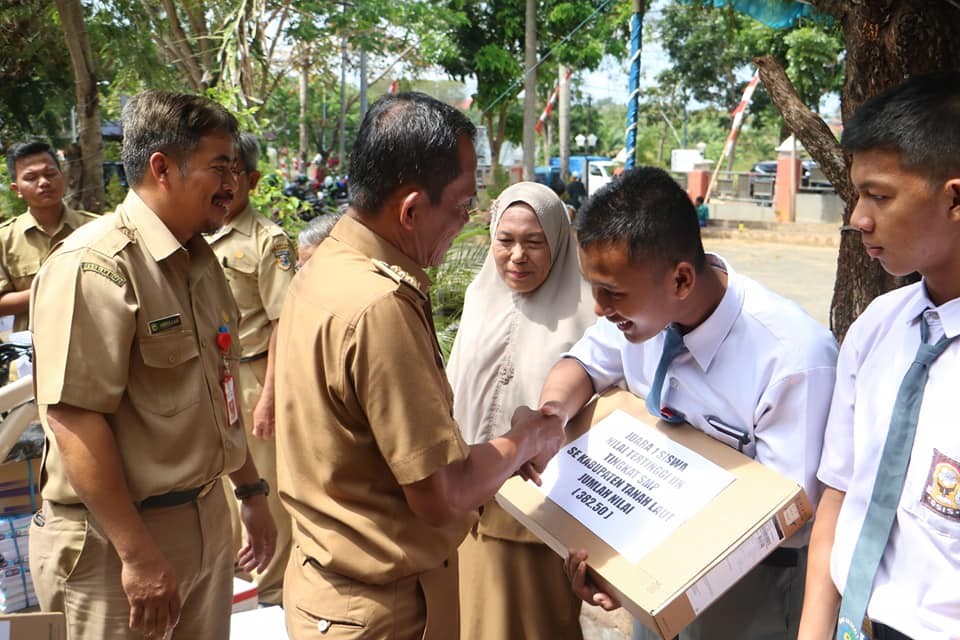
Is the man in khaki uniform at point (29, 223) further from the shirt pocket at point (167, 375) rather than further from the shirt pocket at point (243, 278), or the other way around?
the shirt pocket at point (167, 375)

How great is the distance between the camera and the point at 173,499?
76.5 inches

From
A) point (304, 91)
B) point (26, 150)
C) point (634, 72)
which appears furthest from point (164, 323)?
point (304, 91)

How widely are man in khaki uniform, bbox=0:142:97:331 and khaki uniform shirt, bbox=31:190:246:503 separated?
2.72m

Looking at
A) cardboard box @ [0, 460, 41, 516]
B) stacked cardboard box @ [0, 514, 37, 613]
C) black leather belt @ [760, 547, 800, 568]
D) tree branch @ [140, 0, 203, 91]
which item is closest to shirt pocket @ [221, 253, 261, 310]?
cardboard box @ [0, 460, 41, 516]

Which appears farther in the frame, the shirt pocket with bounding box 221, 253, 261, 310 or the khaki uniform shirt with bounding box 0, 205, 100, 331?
the khaki uniform shirt with bounding box 0, 205, 100, 331

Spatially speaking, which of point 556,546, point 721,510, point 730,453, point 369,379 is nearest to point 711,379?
point 730,453

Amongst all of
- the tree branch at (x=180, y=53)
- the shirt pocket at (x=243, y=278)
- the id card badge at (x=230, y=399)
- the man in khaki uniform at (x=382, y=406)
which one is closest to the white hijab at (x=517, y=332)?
the id card badge at (x=230, y=399)

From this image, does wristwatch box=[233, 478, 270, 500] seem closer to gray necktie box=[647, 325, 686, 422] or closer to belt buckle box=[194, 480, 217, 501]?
belt buckle box=[194, 480, 217, 501]

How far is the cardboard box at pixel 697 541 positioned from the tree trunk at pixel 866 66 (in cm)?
115

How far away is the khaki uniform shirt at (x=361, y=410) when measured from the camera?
142 cm

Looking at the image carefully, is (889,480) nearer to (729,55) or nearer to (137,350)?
(137,350)

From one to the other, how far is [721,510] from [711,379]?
1.02ft

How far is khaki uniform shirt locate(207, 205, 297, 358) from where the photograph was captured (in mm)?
3639

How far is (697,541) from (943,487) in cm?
43
